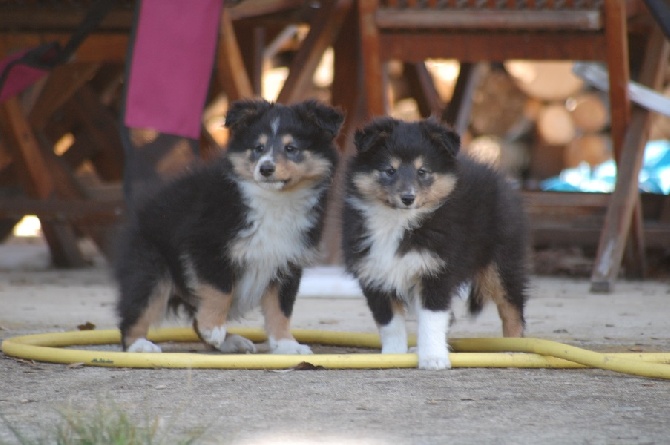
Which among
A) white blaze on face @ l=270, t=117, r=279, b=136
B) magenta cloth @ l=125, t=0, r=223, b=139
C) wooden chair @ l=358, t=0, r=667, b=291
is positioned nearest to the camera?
white blaze on face @ l=270, t=117, r=279, b=136

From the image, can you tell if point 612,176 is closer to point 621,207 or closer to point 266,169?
point 621,207

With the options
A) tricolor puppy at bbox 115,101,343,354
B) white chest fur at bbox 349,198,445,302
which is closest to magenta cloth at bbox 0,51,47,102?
tricolor puppy at bbox 115,101,343,354

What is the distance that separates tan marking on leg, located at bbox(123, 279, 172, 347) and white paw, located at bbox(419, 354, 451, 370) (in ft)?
3.76

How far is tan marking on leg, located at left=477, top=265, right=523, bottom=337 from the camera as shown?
454 cm

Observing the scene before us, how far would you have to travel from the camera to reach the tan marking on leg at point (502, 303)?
4535 millimetres

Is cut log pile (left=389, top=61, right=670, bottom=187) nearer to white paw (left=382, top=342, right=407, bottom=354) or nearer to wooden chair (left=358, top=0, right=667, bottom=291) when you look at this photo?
wooden chair (left=358, top=0, right=667, bottom=291)

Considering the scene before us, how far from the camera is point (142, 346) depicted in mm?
4391

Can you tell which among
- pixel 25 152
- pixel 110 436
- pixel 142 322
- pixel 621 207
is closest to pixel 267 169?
pixel 142 322

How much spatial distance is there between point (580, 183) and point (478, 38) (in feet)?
17.1

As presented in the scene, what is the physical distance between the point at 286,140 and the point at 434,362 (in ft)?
4.01

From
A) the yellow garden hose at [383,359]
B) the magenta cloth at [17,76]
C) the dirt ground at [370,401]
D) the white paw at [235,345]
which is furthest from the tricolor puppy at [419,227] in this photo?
the magenta cloth at [17,76]

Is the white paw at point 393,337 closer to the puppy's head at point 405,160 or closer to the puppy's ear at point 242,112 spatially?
the puppy's head at point 405,160

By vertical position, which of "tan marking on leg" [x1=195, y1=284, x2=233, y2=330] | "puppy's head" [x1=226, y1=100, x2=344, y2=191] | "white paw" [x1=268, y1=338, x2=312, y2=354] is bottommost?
"white paw" [x1=268, y1=338, x2=312, y2=354]

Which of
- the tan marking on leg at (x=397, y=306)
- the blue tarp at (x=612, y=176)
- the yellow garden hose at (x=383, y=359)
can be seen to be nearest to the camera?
the yellow garden hose at (x=383, y=359)
